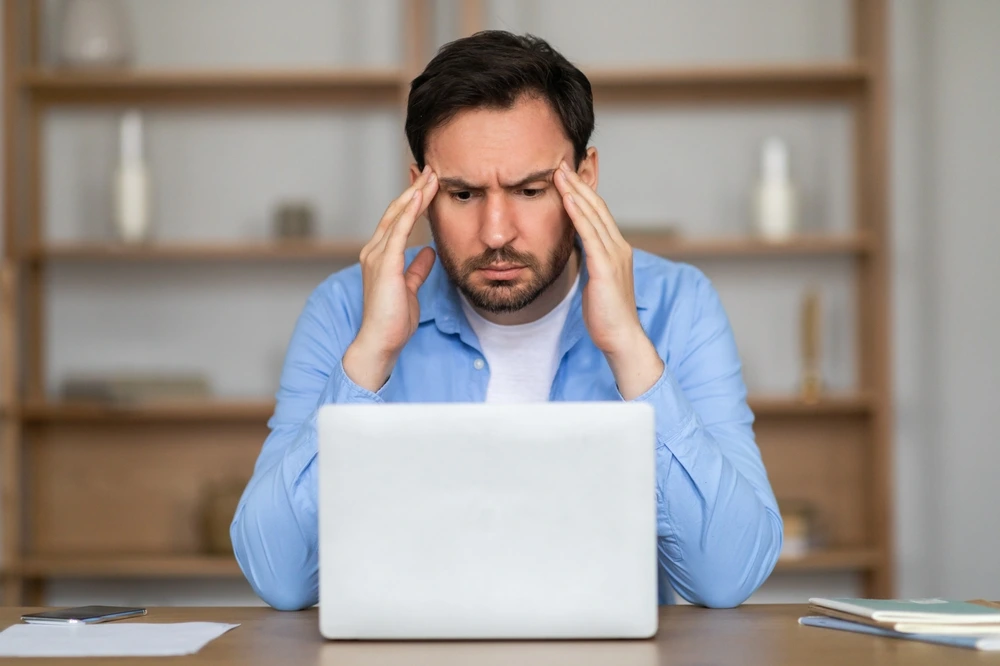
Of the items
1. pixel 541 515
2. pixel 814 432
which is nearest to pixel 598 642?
pixel 541 515

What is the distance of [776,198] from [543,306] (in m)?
1.46

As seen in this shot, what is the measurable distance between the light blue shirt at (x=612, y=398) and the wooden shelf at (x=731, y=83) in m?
1.28

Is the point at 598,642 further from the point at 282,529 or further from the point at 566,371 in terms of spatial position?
the point at 566,371

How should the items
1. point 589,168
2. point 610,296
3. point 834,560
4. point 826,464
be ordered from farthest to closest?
1. point 826,464
2. point 834,560
3. point 589,168
4. point 610,296

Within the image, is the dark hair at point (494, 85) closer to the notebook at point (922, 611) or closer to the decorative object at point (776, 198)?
the notebook at point (922, 611)

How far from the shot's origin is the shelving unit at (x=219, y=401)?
303cm

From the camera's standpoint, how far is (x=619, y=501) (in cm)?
109

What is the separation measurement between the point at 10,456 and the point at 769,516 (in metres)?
2.25

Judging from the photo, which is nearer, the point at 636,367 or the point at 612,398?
the point at 636,367

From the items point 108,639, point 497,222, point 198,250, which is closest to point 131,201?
point 198,250

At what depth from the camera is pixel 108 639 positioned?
116cm

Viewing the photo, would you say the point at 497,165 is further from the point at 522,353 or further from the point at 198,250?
the point at 198,250

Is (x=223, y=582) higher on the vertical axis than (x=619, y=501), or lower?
lower

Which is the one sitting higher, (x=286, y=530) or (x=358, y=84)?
(x=358, y=84)
